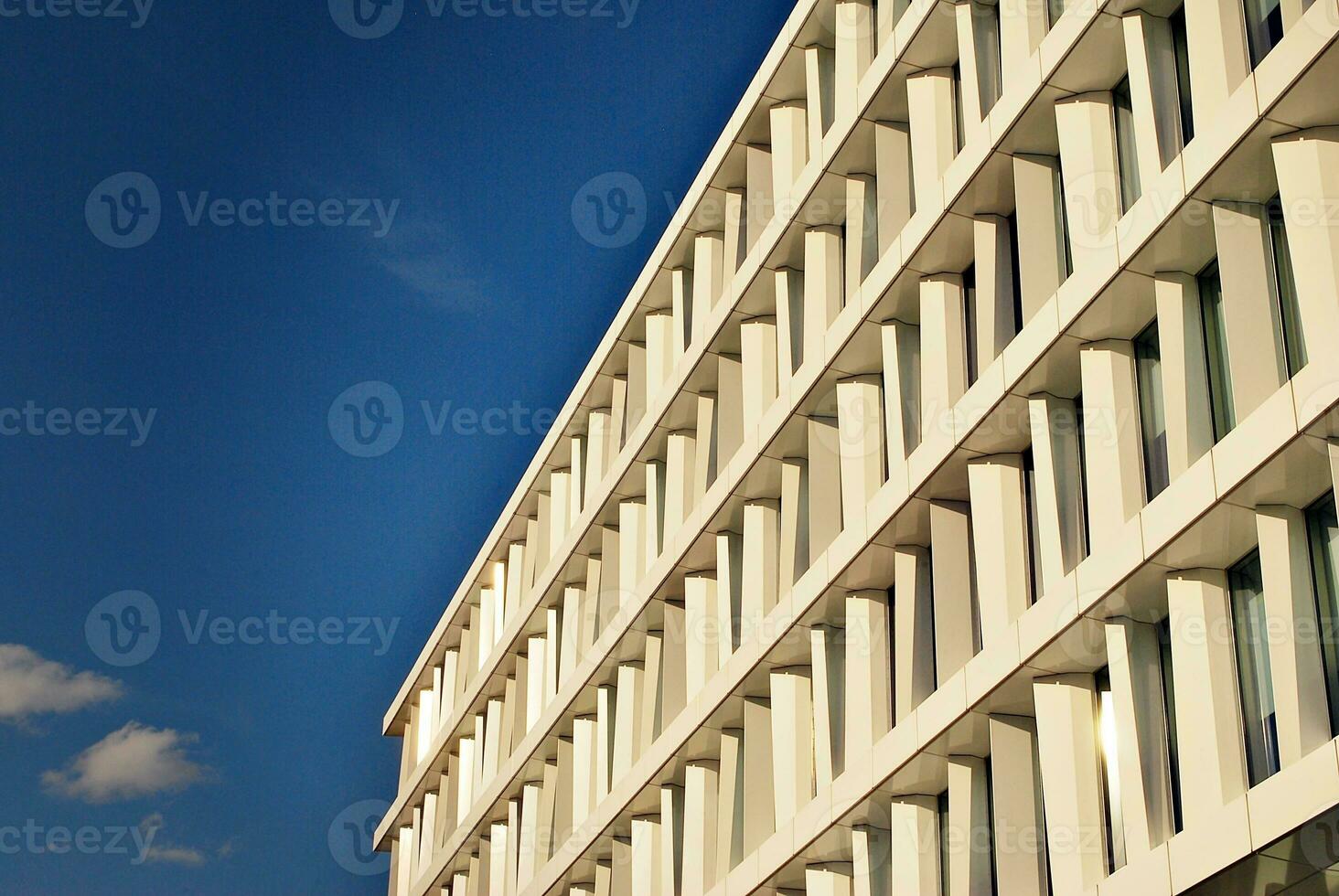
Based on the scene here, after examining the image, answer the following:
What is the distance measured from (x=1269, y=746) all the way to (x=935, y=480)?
673 centimetres

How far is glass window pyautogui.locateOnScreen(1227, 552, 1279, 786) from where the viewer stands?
15148 mm

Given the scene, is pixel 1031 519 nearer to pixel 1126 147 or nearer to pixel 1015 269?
pixel 1015 269

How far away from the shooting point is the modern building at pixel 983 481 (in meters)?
15.4

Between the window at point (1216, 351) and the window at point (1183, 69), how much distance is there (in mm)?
1683

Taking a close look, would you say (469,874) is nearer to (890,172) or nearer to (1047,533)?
(890,172)

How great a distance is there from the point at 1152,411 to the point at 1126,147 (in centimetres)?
338

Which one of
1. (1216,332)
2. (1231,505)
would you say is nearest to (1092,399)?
(1216,332)

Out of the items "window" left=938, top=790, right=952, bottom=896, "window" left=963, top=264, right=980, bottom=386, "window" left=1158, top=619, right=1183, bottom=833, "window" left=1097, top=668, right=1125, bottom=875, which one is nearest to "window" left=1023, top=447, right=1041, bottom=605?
"window" left=1097, top=668, right=1125, bottom=875

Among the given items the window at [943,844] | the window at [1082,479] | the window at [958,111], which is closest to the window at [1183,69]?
the window at [1082,479]

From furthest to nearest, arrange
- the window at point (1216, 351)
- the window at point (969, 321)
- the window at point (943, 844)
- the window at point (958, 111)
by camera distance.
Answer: the window at point (958, 111), the window at point (969, 321), the window at point (943, 844), the window at point (1216, 351)

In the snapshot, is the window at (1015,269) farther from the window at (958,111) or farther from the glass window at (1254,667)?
the glass window at (1254,667)

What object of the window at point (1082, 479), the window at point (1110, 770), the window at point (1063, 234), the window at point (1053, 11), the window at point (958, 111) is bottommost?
the window at point (1110, 770)

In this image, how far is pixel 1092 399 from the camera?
1819 centimetres

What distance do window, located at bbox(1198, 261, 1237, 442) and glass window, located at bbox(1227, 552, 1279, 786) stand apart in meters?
1.50
